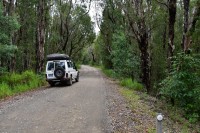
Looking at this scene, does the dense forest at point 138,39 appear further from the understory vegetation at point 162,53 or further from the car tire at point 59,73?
the car tire at point 59,73

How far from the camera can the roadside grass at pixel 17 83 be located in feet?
53.6

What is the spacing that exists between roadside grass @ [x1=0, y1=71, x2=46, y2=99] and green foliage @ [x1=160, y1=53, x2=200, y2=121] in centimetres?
903

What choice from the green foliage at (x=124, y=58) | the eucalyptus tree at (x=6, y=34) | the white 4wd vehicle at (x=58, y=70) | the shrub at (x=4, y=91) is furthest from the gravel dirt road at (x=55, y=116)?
the green foliage at (x=124, y=58)

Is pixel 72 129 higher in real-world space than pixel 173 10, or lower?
lower

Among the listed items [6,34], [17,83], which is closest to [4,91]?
[17,83]

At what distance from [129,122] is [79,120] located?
1.68 metres

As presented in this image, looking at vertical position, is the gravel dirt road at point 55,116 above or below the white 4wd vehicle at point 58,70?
below

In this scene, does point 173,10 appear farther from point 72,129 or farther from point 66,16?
point 66,16

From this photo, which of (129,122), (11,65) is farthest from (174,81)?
(11,65)

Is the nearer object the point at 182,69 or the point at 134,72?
the point at 182,69

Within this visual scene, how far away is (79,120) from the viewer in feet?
31.8

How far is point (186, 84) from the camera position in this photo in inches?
480

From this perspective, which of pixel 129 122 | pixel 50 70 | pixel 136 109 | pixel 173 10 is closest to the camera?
pixel 129 122

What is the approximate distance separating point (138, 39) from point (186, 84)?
880cm
